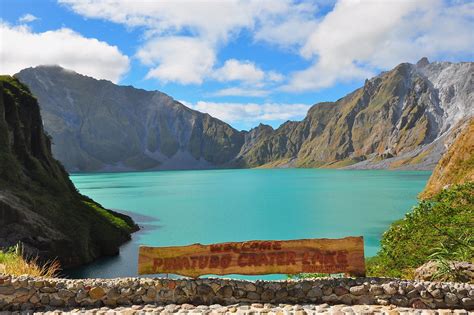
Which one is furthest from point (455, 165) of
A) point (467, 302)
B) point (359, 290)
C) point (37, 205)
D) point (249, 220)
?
point (359, 290)

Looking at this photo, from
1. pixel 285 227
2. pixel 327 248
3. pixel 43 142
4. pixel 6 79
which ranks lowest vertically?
pixel 285 227

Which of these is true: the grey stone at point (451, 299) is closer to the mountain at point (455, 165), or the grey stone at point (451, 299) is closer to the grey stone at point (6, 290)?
the grey stone at point (6, 290)

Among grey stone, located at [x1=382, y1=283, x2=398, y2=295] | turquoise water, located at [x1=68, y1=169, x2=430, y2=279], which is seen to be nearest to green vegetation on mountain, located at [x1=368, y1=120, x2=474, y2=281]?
grey stone, located at [x1=382, y1=283, x2=398, y2=295]

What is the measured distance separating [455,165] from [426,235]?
215 ft

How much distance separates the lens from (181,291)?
504 inches

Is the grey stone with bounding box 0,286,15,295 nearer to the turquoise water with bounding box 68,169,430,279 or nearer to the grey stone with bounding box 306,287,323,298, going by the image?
Answer: the grey stone with bounding box 306,287,323,298

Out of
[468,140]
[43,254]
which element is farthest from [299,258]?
[468,140]

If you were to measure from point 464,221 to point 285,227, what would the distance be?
148 feet

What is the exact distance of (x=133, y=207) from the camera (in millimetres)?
92438

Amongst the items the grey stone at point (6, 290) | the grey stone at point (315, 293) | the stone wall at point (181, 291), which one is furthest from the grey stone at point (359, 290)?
the grey stone at point (6, 290)

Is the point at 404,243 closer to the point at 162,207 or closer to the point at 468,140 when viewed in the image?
the point at 468,140

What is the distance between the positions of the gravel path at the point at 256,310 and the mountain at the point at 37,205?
23.7 m

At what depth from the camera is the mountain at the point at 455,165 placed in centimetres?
7256

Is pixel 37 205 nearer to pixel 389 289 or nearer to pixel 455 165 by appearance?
pixel 389 289
